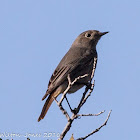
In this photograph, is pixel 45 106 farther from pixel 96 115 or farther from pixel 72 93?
pixel 96 115

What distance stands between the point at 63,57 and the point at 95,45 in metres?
1.26

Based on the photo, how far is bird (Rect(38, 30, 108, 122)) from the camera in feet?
25.5

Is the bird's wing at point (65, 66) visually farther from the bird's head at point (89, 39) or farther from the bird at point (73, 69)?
the bird's head at point (89, 39)

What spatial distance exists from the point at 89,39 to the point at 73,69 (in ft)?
6.09

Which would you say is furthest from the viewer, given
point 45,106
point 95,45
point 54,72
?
point 95,45

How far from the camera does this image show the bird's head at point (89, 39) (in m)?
9.64

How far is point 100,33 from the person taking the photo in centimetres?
988

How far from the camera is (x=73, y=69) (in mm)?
8156

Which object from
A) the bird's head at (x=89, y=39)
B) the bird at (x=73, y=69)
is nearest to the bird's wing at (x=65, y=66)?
the bird at (x=73, y=69)

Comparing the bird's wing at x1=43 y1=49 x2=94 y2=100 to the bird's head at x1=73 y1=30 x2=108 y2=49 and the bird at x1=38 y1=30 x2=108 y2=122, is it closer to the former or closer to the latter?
the bird at x1=38 y1=30 x2=108 y2=122

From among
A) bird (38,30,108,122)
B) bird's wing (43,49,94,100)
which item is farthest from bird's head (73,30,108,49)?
bird's wing (43,49,94,100)

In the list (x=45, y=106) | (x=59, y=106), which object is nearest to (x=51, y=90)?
(x=45, y=106)

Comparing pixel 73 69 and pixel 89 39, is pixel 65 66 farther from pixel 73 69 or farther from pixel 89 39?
pixel 89 39

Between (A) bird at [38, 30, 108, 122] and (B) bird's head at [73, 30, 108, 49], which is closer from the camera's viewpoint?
(A) bird at [38, 30, 108, 122]
